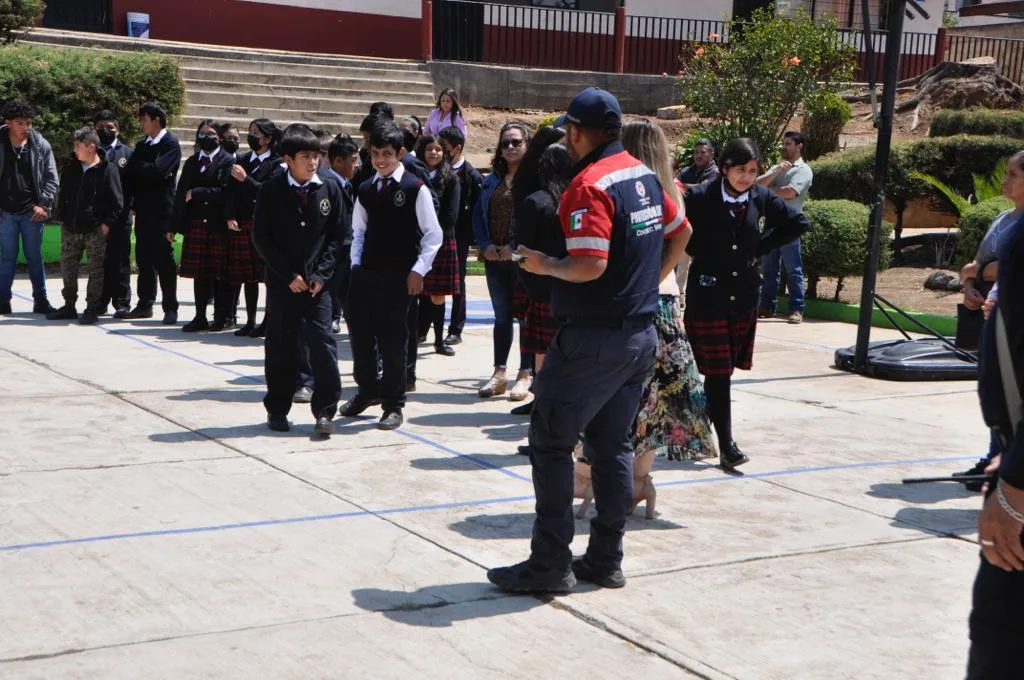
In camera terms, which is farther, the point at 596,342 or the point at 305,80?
the point at 305,80

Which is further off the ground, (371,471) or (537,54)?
(537,54)

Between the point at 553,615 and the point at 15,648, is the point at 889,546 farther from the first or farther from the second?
the point at 15,648

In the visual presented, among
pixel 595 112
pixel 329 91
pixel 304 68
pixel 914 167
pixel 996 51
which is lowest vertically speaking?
pixel 914 167

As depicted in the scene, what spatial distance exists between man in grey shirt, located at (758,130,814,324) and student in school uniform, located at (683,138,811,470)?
209 inches

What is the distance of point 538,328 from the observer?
791 centimetres

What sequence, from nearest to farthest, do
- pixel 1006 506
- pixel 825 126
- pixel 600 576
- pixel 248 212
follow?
pixel 1006 506
pixel 600 576
pixel 248 212
pixel 825 126

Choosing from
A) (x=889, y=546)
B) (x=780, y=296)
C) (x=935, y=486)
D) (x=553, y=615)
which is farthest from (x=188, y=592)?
(x=780, y=296)

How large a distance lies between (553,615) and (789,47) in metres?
14.4

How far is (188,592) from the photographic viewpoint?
16.2 ft

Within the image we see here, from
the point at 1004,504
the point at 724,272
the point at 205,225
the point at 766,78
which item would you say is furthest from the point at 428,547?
the point at 766,78

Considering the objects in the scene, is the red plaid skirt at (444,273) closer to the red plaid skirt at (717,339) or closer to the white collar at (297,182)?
the white collar at (297,182)

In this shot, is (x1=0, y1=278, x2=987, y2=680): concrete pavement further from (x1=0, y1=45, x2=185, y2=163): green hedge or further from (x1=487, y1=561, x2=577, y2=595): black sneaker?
(x1=0, y1=45, x2=185, y2=163): green hedge

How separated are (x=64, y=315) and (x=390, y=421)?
17.9 feet

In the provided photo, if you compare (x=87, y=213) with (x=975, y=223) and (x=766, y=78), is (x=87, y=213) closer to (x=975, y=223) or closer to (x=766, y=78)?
(x=975, y=223)
